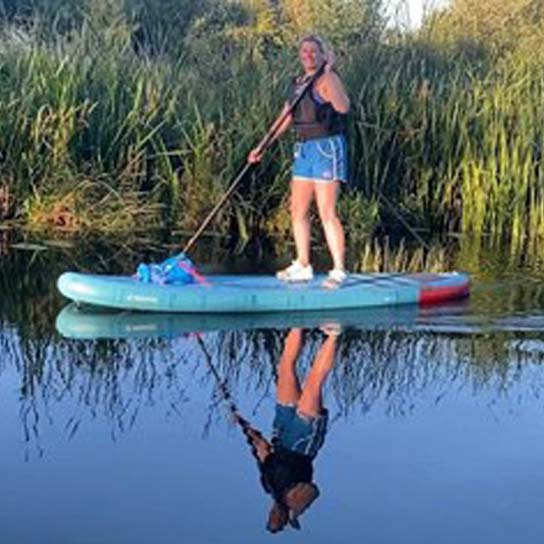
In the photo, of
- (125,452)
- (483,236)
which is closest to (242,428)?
(125,452)

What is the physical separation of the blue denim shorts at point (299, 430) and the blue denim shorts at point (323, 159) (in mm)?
2511

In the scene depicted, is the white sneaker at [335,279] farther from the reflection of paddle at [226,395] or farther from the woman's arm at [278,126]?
the reflection of paddle at [226,395]

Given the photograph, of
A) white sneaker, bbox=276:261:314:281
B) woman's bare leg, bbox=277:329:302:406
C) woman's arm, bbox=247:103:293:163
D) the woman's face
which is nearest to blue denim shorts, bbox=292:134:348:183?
woman's arm, bbox=247:103:293:163

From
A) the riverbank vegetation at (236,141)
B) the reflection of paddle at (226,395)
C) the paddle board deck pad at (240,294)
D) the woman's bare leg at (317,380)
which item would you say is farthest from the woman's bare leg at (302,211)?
the riverbank vegetation at (236,141)

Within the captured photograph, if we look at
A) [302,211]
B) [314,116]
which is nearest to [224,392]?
[302,211]

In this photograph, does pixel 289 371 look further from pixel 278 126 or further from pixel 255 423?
pixel 278 126

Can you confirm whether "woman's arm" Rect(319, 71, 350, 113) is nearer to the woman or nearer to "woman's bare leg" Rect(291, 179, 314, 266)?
the woman

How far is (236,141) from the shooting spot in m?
11.1

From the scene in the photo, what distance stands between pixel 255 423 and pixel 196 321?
2.03 m

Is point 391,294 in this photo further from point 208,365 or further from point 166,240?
point 166,240

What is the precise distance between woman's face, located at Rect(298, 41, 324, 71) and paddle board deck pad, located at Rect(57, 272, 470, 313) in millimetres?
1404

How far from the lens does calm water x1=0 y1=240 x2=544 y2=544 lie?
14.2 ft

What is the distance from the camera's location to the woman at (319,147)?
25.3 ft

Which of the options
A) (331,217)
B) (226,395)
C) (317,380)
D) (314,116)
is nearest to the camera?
(226,395)
